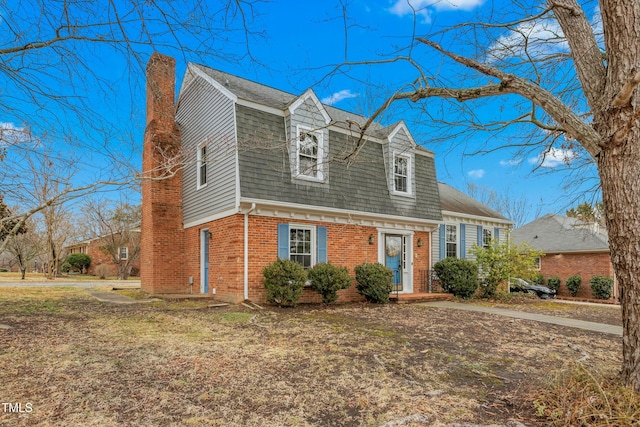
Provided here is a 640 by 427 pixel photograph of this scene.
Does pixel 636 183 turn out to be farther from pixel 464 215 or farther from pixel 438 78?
pixel 464 215

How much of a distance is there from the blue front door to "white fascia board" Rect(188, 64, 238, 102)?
6.68 metres

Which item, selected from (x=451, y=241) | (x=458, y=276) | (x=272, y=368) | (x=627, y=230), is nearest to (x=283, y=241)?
(x=272, y=368)

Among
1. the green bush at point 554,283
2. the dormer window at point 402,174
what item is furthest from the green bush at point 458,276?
the green bush at point 554,283

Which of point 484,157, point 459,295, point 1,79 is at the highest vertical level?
point 1,79

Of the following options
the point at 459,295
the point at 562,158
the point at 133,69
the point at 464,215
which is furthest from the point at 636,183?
the point at 464,215

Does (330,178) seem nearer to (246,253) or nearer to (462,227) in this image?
(246,253)

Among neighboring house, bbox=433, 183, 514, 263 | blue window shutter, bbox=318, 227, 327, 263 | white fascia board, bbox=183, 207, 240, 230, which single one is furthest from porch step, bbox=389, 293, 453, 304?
white fascia board, bbox=183, 207, 240, 230

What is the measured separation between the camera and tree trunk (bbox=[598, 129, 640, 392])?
3.19 metres

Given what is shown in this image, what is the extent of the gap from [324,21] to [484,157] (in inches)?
121

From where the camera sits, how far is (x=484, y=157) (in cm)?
572

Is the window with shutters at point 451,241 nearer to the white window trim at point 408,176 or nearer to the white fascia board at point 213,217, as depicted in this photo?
the white window trim at point 408,176

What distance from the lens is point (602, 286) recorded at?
20234 mm

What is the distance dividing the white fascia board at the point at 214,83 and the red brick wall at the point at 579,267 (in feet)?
69.4

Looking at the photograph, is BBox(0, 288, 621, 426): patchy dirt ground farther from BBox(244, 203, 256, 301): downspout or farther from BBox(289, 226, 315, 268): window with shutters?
BBox(289, 226, 315, 268): window with shutters
